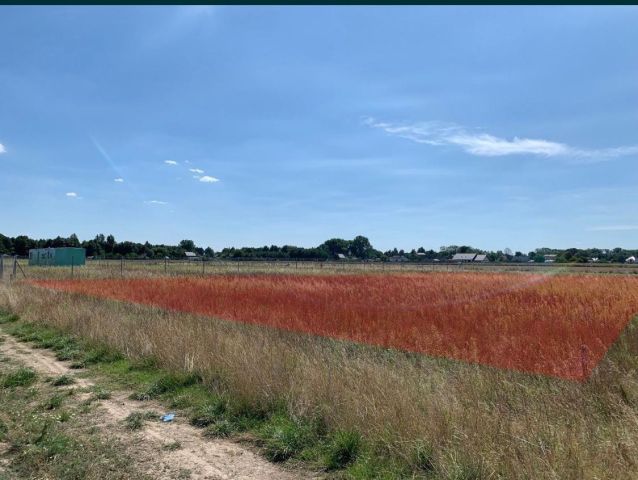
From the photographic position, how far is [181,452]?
4.91 m

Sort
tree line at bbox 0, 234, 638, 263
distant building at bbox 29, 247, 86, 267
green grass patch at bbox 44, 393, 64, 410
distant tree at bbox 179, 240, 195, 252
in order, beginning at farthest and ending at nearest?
1. distant tree at bbox 179, 240, 195, 252
2. tree line at bbox 0, 234, 638, 263
3. distant building at bbox 29, 247, 86, 267
4. green grass patch at bbox 44, 393, 64, 410

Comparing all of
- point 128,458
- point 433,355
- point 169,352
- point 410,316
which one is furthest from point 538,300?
point 128,458

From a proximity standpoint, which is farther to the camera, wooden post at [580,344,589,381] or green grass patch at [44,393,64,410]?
green grass patch at [44,393,64,410]

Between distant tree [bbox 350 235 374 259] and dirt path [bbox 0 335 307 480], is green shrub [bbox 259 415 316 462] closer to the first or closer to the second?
dirt path [bbox 0 335 307 480]

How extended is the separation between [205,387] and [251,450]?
225cm

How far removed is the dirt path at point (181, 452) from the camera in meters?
4.42

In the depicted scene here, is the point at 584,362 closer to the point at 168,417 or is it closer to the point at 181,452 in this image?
the point at 181,452

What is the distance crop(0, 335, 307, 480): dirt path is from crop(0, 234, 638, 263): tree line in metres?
93.8

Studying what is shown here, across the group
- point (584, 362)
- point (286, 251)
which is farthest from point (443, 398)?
point (286, 251)

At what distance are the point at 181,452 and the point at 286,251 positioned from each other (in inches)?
5841

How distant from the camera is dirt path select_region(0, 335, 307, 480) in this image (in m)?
4.42
